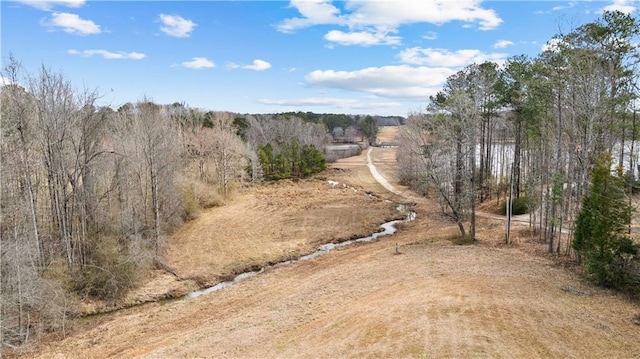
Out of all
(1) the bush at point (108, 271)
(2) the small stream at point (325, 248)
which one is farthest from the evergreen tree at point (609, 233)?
(1) the bush at point (108, 271)

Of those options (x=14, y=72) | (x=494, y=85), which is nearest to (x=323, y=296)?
(x=14, y=72)

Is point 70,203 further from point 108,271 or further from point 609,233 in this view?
point 609,233

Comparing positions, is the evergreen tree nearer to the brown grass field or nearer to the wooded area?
the brown grass field

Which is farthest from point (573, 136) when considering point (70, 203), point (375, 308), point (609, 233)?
point (70, 203)

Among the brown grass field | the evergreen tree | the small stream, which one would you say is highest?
the evergreen tree

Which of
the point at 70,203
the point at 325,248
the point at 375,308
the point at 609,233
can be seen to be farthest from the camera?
the point at 325,248

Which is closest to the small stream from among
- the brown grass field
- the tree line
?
the brown grass field
